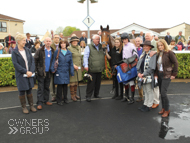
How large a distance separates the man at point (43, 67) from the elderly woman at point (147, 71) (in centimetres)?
284

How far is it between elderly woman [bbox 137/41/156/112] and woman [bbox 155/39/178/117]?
19 cm

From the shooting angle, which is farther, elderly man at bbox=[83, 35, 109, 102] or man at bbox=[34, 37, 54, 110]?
elderly man at bbox=[83, 35, 109, 102]

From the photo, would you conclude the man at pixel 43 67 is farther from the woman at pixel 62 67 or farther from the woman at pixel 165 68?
the woman at pixel 165 68

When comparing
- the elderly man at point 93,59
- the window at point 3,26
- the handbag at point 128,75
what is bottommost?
the handbag at point 128,75

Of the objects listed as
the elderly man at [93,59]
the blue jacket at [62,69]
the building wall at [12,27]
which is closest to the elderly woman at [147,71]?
the elderly man at [93,59]

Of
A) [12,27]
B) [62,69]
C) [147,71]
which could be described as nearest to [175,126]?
[147,71]

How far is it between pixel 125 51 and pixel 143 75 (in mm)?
1174

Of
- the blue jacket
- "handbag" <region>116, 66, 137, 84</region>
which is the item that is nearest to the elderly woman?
"handbag" <region>116, 66, 137, 84</region>

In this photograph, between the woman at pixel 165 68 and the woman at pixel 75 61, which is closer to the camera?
the woman at pixel 165 68

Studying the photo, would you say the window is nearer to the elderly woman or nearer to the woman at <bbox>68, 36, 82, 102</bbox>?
the woman at <bbox>68, 36, 82, 102</bbox>

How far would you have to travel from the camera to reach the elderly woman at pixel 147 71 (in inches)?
191

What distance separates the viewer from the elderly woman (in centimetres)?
486

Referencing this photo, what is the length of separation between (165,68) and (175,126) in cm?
144

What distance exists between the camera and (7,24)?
36.1m
